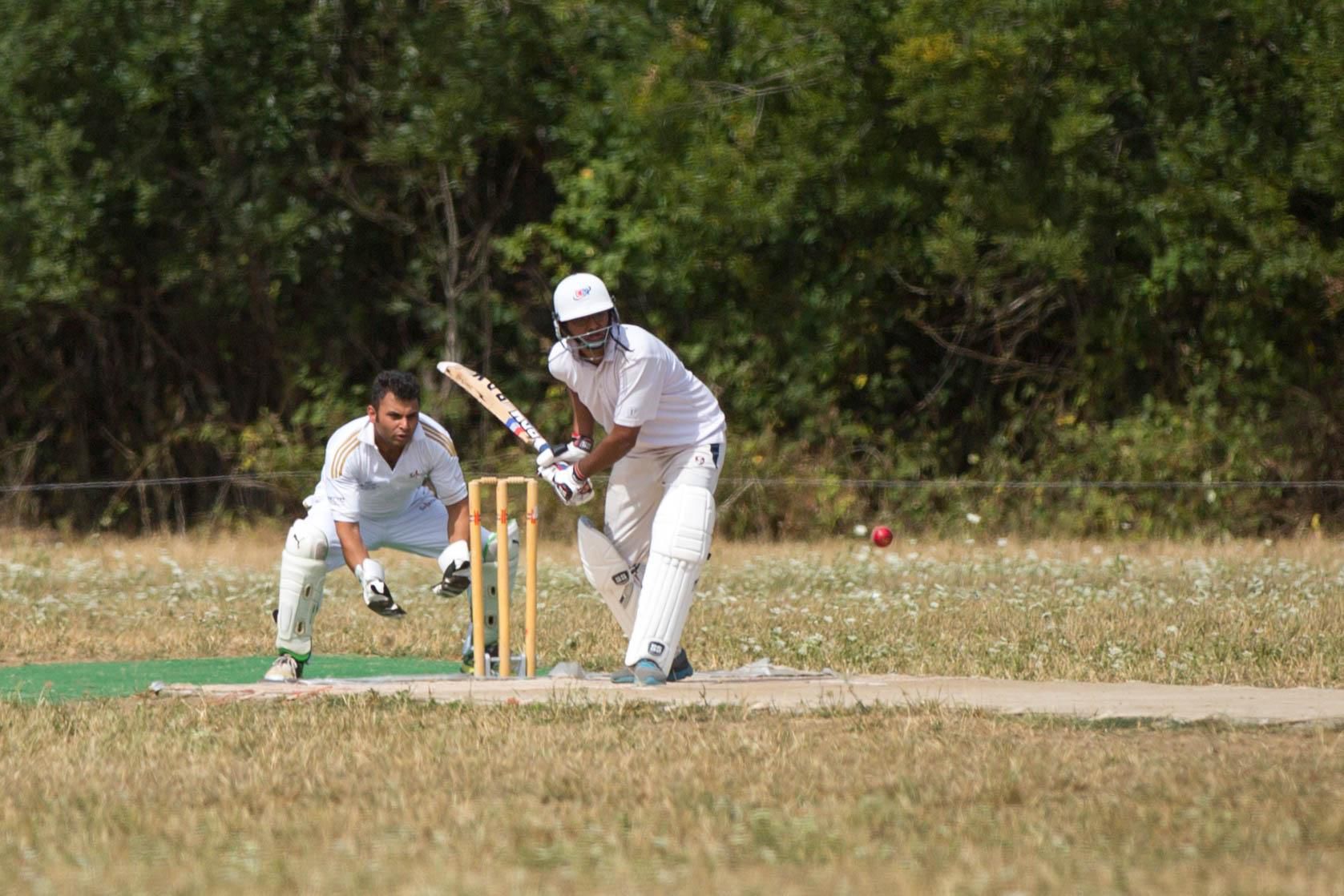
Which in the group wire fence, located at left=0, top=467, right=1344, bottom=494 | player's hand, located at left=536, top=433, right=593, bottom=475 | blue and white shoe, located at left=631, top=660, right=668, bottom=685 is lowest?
wire fence, located at left=0, top=467, right=1344, bottom=494

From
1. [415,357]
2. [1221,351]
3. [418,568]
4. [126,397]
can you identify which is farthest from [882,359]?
[126,397]

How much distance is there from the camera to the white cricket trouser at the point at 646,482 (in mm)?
8281

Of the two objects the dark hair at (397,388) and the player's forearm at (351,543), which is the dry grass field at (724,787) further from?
the dark hair at (397,388)

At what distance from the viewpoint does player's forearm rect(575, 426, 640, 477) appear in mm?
8039

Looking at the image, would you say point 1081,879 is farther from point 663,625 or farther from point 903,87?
point 903,87

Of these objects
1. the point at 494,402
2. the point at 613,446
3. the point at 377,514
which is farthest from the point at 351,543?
the point at 613,446

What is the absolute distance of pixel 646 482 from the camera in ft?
27.7

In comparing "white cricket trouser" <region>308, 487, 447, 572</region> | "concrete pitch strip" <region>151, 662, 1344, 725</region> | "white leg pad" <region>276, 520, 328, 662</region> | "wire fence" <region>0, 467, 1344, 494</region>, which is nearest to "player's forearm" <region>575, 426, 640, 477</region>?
"concrete pitch strip" <region>151, 662, 1344, 725</region>

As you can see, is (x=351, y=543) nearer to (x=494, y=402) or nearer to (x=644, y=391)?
(x=494, y=402)

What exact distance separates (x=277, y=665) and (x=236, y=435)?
12.9m

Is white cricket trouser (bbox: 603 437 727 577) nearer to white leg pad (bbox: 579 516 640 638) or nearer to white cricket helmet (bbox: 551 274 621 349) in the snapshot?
white leg pad (bbox: 579 516 640 638)

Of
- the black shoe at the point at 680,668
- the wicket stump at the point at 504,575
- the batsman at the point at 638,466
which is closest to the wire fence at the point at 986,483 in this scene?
the wicket stump at the point at 504,575

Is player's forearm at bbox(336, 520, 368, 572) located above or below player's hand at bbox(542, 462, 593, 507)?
below

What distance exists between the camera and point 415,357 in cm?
2122
